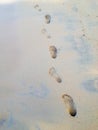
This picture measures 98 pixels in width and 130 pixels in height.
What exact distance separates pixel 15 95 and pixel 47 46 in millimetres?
345

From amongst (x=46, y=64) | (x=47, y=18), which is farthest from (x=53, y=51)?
(x=47, y=18)

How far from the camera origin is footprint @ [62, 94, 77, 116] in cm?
97

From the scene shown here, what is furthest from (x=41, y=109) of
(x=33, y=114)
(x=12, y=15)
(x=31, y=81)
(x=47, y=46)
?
(x=12, y=15)

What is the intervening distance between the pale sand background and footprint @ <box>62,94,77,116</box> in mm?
16

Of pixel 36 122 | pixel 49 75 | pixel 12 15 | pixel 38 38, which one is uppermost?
pixel 12 15

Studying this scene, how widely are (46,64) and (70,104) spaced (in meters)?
0.27

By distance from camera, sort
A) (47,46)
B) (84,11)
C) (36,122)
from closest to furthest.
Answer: (36,122) < (47,46) < (84,11)

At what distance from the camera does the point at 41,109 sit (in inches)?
39.2

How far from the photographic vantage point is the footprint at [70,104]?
38.0 inches

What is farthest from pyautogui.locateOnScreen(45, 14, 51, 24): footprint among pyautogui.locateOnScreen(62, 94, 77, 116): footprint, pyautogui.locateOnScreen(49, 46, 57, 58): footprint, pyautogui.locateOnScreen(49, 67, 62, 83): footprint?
pyautogui.locateOnScreen(62, 94, 77, 116): footprint

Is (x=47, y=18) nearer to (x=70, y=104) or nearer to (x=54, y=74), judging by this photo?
(x=54, y=74)

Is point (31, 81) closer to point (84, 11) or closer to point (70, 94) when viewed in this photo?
point (70, 94)

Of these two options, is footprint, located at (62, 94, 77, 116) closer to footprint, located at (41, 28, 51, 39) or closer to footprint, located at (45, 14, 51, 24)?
footprint, located at (41, 28, 51, 39)

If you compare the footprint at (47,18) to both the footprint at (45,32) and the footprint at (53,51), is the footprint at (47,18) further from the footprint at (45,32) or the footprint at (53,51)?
the footprint at (53,51)
